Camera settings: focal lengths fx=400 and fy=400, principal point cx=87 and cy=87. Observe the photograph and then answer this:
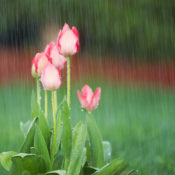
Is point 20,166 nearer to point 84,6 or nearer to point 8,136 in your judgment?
point 8,136

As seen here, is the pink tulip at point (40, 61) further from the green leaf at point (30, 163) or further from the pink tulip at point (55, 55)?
the green leaf at point (30, 163)

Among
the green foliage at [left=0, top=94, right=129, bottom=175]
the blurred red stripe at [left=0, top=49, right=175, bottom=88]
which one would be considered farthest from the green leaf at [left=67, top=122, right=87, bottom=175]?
the blurred red stripe at [left=0, top=49, right=175, bottom=88]

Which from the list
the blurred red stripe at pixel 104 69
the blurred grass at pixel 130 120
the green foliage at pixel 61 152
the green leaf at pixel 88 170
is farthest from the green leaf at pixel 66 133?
the blurred red stripe at pixel 104 69

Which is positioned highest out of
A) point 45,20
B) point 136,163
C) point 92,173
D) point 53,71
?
point 45,20

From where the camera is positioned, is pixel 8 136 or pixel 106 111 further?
pixel 106 111

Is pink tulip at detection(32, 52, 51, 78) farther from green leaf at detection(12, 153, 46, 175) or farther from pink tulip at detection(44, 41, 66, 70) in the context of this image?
green leaf at detection(12, 153, 46, 175)

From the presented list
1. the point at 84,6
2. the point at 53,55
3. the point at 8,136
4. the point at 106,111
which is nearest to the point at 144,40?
the point at 84,6

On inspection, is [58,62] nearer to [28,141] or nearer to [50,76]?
[50,76]
